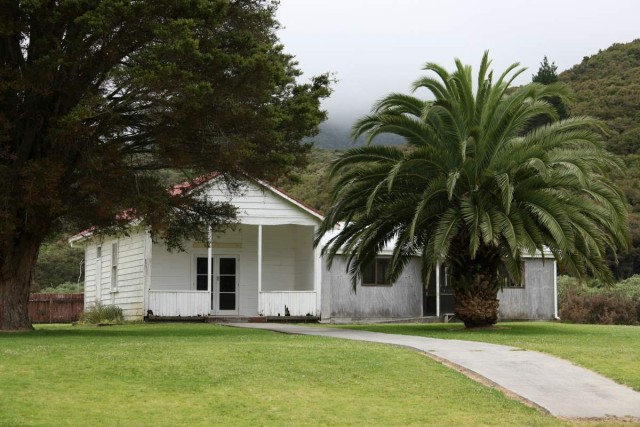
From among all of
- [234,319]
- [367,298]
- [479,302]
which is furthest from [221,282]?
[479,302]

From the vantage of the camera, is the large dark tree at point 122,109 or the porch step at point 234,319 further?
the porch step at point 234,319

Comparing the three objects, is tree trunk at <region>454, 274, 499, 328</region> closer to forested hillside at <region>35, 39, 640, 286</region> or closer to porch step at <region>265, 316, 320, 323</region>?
A: porch step at <region>265, 316, 320, 323</region>

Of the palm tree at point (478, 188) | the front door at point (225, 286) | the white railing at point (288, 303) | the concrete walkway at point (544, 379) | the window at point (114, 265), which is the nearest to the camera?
the concrete walkway at point (544, 379)

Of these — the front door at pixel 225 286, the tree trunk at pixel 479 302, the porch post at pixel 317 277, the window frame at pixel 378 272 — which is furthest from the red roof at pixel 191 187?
the tree trunk at pixel 479 302

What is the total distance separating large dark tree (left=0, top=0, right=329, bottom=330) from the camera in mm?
19141

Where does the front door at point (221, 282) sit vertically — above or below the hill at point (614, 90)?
below

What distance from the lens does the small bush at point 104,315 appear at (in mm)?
32656

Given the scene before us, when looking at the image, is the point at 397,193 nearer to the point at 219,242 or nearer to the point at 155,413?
the point at 219,242

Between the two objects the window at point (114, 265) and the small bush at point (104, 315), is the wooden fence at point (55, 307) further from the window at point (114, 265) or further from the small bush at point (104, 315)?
the small bush at point (104, 315)

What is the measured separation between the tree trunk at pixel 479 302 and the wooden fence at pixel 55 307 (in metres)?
23.2

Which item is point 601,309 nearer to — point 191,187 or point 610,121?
point 191,187

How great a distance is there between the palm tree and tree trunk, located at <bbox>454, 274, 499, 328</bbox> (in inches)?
1.0

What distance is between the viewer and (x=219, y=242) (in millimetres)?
33281

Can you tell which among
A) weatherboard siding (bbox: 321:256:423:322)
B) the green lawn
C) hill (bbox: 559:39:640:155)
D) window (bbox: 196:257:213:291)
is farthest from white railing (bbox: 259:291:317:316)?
hill (bbox: 559:39:640:155)
